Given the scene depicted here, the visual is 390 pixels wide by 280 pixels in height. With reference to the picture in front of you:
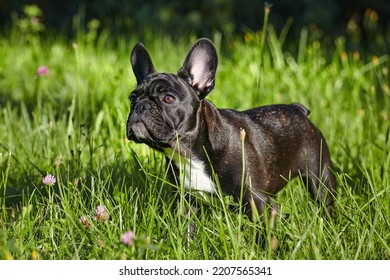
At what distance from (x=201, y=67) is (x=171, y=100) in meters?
0.32

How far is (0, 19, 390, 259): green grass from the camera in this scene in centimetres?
342

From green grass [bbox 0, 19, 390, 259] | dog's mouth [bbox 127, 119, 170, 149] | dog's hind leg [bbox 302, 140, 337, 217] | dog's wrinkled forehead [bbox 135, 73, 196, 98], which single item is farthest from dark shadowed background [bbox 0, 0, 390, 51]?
dog's mouth [bbox 127, 119, 170, 149]

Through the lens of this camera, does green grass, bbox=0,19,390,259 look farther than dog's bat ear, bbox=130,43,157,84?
No

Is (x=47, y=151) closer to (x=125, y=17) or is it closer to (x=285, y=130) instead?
→ (x=285, y=130)

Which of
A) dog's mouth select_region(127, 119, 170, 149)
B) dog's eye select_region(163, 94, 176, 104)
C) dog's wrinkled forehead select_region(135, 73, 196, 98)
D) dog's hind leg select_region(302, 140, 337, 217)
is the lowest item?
dog's hind leg select_region(302, 140, 337, 217)

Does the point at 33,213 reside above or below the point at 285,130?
below

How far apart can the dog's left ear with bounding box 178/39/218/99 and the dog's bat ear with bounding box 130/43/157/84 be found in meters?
0.20

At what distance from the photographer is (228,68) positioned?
22.6 feet

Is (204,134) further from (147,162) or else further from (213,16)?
(213,16)

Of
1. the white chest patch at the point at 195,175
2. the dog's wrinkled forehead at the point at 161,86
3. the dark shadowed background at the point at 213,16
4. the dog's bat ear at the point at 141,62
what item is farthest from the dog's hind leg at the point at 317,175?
the dark shadowed background at the point at 213,16

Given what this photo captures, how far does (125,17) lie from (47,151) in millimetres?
5017

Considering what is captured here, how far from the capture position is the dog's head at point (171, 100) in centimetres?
368

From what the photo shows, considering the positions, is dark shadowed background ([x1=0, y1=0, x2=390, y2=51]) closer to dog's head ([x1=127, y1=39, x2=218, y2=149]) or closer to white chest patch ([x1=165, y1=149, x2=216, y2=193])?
dog's head ([x1=127, y1=39, x2=218, y2=149])
